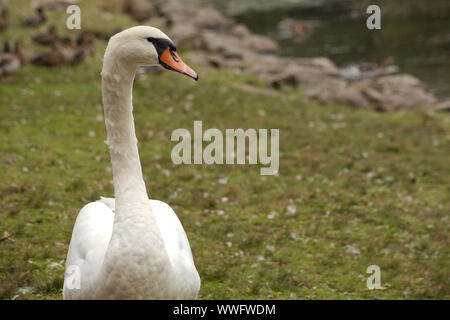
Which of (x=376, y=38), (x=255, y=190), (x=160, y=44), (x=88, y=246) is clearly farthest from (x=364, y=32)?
(x=88, y=246)

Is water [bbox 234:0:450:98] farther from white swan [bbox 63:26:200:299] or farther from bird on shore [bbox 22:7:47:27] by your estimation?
white swan [bbox 63:26:200:299]

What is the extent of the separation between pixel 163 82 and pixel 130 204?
13.9m

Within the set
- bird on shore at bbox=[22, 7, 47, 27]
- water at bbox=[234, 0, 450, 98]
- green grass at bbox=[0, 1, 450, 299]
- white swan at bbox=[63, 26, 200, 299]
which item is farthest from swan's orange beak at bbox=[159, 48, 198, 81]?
bird on shore at bbox=[22, 7, 47, 27]

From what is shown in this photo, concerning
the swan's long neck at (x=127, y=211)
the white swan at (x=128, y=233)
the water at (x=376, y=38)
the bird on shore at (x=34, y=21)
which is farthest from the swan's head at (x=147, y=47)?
the bird on shore at (x=34, y=21)

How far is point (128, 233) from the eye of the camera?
4781 millimetres

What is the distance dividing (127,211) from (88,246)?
0.79m

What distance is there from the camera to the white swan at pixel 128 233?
475cm

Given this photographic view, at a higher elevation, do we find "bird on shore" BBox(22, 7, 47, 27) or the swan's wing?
"bird on shore" BBox(22, 7, 47, 27)

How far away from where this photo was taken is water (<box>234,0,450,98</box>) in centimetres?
2527

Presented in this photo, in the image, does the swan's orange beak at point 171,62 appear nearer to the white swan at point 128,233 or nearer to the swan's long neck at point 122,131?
the white swan at point 128,233

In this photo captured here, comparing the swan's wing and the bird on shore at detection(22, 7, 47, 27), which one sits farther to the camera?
the bird on shore at detection(22, 7, 47, 27)

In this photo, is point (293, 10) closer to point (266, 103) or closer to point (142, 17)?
point (142, 17)

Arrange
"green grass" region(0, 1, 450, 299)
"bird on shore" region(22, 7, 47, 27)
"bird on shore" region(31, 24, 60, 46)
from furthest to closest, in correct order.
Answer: "bird on shore" region(22, 7, 47, 27) < "bird on shore" region(31, 24, 60, 46) < "green grass" region(0, 1, 450, 299)

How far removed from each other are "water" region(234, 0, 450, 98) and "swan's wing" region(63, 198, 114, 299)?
60.1 feet
